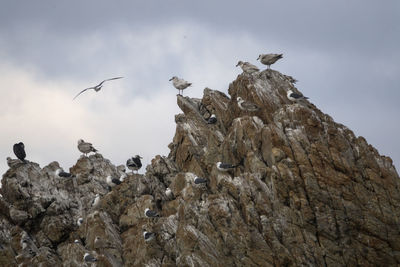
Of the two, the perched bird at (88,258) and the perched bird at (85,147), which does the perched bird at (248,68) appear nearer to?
the perched bird at (85,147)

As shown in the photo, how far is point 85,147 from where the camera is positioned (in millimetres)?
50094

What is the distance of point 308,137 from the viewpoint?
34750 mm

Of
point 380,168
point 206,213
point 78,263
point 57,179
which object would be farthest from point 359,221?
point 57,179

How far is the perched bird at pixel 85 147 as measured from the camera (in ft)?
164

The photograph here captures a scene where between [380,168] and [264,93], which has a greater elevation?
[264,93]

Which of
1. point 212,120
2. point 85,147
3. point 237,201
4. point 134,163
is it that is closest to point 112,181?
point 134,163

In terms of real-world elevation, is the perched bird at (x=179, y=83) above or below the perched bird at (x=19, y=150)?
above

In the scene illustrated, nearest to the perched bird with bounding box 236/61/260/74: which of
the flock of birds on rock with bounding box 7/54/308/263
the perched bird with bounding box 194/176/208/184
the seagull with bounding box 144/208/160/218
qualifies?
the flock of birds on rock with bounding box 7/54/308/263

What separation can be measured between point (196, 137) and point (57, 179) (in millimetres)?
11630

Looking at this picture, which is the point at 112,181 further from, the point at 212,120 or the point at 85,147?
the point at 212,120

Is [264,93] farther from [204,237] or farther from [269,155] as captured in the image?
[204,237]

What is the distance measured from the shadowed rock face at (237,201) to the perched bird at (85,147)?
511cm

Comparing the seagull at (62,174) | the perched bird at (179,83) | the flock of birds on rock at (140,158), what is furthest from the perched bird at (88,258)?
the perched bird at (179,83)

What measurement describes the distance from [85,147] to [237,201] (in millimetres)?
21086
